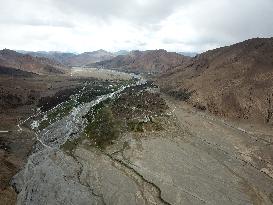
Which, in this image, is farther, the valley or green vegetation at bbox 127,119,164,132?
green vegetation at bbox 127,119,164,132

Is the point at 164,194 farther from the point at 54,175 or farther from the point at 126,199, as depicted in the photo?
the point at 54,175

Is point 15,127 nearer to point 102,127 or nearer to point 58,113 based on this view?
point 58,113

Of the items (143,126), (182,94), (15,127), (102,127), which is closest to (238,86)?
(182,94)

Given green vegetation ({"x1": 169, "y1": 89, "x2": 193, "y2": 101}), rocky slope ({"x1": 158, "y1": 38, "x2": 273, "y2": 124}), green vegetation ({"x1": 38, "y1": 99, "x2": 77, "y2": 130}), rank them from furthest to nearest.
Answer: green vegetation ({"x1": 169, "y1": 89, "x2": 193, "y2": 101}) → green vegetation ({"x1": 38, "y1": 99, "x2": 77, "y2": 130}) → rocky slope ({"x1": 158, "y1": 38, "x2": 273, "y2": 124})

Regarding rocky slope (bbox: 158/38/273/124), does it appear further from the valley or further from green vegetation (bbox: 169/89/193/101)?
the valley

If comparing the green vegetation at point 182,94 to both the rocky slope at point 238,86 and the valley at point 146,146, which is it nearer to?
the rocky slope at point 238,86

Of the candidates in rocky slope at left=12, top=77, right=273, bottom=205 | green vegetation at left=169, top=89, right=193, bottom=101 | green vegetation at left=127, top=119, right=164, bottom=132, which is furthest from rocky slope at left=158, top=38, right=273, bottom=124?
green vegetation at left=127, top=119, right=164, bottom=132

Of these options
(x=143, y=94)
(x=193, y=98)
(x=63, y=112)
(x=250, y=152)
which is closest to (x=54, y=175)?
(x=250, y=152)

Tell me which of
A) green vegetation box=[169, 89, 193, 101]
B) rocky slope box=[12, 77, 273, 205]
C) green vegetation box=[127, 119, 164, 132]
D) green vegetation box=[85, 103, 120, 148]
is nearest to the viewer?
rocky slope box=[12, 77, 273, 205]
